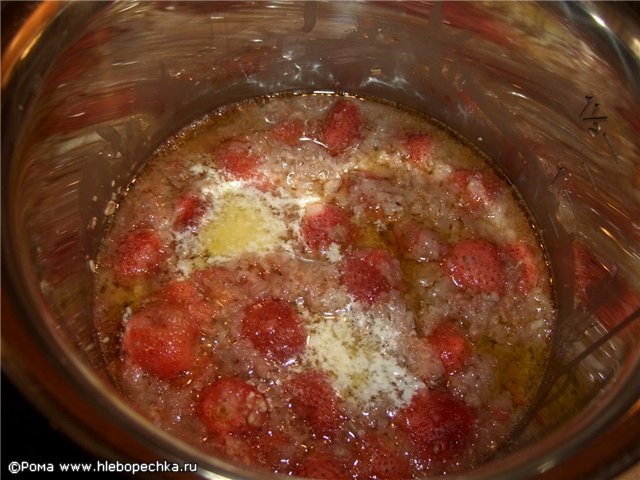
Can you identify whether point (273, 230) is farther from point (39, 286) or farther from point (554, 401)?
point (554, 401)

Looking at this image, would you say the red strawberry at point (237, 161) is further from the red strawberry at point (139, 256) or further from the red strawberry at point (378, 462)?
the red strawberry at point (378, 462)

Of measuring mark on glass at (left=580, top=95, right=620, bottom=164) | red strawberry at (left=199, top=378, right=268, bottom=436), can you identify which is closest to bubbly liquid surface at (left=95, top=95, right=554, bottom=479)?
red strawberry at (left=199, top=378, right=268, bottom=436)

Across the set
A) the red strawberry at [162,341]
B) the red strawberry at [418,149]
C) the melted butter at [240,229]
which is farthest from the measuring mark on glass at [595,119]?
the red strawberry at [162,341]

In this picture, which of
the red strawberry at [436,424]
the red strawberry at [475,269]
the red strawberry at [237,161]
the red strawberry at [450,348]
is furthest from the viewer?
the red strawberry at [237,161]

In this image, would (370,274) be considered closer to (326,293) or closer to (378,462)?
(326,293)

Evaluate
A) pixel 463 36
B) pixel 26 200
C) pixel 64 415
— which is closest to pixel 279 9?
pixel 463 36

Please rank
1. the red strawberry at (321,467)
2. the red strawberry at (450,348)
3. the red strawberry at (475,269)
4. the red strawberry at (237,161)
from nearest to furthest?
the red strawberry at (321,467) < the red strawberry at (450,348) < the red strawberry at (475,269) < the red strawberry at (237,161)

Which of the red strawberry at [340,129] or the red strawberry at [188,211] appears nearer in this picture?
the red strawberry at [188,211]
